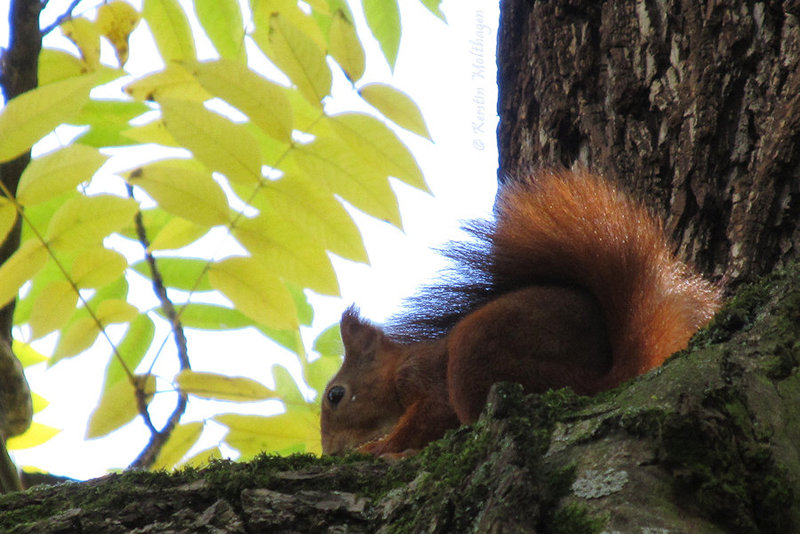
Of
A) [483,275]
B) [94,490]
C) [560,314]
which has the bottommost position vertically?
[94,490]

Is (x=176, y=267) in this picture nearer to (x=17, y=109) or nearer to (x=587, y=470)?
(x=17, y=109)

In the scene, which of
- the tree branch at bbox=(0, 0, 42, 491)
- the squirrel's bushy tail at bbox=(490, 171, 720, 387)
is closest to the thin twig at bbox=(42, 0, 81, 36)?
the tree branch at bbox=(0, 0, 42, 491)

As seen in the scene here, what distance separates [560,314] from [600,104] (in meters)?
0.83

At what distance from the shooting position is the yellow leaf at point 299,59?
74.6 inches

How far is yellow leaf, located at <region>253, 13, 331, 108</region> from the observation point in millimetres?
1895

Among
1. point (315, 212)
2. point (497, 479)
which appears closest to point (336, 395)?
point (315, 212)

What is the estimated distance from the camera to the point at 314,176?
194 centimetres

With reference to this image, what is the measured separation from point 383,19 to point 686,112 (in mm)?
834

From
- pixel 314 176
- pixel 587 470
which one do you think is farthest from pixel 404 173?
pixel 587 470

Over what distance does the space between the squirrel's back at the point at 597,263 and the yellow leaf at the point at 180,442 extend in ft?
2.55

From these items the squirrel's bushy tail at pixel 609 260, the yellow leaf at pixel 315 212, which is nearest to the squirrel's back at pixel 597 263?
the squirrel's bushy tail at pixel 609 260

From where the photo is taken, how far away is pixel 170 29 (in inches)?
82.0

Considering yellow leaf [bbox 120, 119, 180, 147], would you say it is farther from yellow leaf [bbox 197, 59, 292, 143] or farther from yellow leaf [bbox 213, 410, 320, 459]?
yellow leaf [bbox 213, 410, 320, 459]

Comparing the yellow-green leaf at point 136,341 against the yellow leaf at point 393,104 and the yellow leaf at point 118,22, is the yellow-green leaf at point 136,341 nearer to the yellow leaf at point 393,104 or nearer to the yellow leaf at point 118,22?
the yellow leaf at point 118,22
